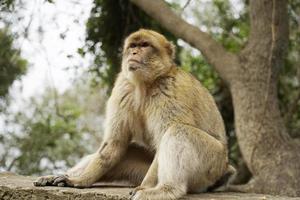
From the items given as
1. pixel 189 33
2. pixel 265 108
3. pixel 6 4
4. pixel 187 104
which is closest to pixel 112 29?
pixel 189 33

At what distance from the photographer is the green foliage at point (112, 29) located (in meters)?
9.28

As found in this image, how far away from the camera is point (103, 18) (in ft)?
31.0

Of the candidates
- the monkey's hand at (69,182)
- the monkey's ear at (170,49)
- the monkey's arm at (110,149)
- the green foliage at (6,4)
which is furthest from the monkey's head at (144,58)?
the green foliage at (6,4)

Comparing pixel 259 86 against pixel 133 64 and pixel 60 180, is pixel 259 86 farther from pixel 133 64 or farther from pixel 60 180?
pixel 60 180

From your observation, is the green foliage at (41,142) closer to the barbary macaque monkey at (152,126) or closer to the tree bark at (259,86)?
the tree bark at (259,86)

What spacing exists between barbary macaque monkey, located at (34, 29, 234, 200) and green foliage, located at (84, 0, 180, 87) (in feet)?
12.1

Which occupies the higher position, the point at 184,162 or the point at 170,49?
the point at 170,49

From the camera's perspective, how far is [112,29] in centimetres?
961

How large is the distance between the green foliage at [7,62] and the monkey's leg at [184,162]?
13.6 feet

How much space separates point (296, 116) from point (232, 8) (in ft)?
8.06

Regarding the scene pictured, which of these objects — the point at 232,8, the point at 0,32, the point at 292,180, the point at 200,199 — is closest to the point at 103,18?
the point at 0,32

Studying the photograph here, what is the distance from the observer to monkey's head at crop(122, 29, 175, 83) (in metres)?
5.34

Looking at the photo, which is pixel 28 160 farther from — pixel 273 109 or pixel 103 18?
pixel 273 109

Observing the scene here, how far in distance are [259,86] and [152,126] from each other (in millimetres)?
3157
